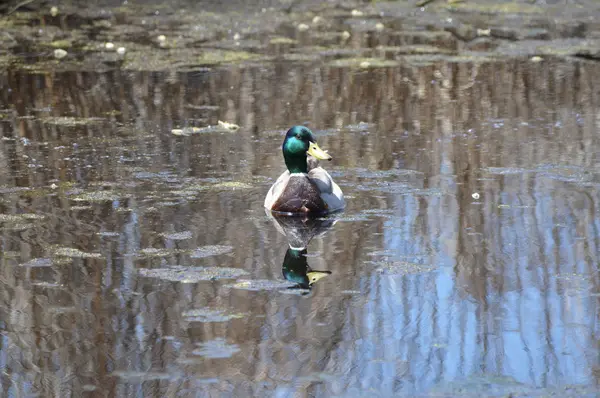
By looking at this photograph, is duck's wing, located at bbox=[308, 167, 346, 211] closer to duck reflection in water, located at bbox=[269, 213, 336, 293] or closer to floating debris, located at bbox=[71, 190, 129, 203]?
duck reflection in water, located at bbox=[269, 213, 336, 293]

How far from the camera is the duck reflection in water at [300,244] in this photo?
231 inches

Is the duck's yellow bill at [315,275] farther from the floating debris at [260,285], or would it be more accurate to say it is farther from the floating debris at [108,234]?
the floating debris at [108,234]

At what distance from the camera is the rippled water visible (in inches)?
183

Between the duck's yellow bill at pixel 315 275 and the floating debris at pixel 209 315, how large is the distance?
624 mm

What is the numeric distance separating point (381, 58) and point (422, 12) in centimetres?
492

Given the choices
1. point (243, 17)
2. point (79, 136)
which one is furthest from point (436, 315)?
point (243, 17)

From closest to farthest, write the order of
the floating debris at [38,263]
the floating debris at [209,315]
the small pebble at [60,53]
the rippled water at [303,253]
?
the rippled water at [303,253]
the floating debris at [209,315]
the floating debris at [38,263]
the small pebble at [60,53]

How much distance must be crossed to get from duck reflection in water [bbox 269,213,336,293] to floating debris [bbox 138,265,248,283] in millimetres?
283

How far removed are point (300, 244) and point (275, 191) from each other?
2.95ft

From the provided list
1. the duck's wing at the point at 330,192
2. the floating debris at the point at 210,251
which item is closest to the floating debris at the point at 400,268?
the floating debris at the point at 210,251

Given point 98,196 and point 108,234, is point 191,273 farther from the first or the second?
point 98,196

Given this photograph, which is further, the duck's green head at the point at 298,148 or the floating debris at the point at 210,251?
the duck's green head at the point at 298,148

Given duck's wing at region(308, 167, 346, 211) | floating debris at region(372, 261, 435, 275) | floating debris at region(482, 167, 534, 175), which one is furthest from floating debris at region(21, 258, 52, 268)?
floating debris at region(482, 167, 534, 175)

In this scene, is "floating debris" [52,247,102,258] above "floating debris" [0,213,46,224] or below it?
below
